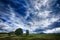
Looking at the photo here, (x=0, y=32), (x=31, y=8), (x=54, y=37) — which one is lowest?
(x=54, y=37)

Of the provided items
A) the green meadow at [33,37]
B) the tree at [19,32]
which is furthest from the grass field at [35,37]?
the tree at [19,32]

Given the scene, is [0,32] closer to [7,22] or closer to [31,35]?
[7,22]

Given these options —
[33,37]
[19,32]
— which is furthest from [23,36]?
[33,37]

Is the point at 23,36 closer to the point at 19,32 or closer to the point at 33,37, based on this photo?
the point at 19,32

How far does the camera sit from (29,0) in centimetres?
612

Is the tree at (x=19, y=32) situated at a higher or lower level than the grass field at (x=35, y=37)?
higher

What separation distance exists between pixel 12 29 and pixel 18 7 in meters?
0.99

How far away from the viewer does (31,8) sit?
20.0 ft

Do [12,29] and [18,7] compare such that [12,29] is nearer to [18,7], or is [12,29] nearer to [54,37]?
[18,7]

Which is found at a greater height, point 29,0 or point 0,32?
point 29,0

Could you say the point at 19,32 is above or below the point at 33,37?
above

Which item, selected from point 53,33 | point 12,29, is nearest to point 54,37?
point 53,33

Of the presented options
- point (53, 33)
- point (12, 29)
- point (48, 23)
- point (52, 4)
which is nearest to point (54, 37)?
point (53, 33)

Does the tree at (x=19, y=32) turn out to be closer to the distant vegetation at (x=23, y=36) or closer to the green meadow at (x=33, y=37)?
the distant vegetation at (x=23, y=36)
